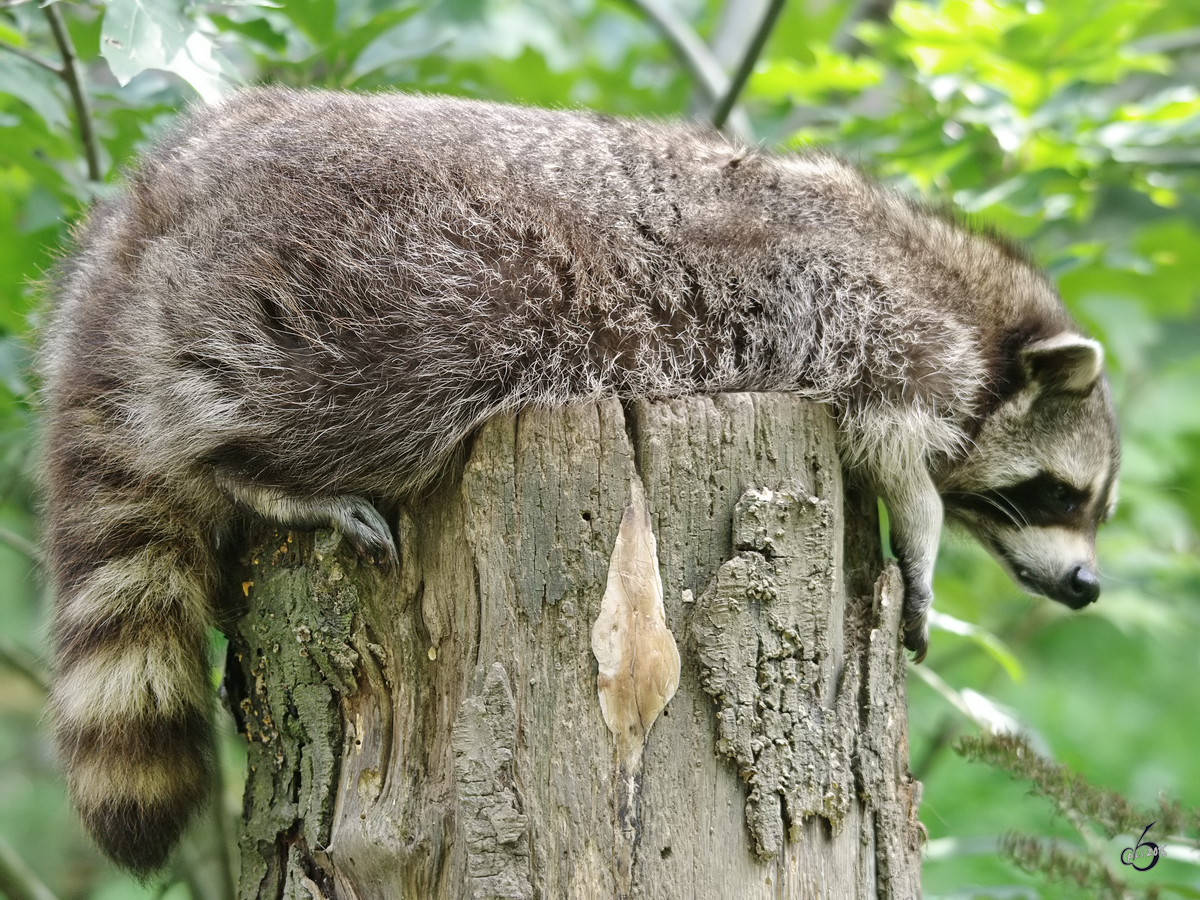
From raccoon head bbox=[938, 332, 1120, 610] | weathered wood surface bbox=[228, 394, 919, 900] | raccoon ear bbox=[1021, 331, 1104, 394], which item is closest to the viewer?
weathered wood surface bbox=[228, 394, 919, 900]

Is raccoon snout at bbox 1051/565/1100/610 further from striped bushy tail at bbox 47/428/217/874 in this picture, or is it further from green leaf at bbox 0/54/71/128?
green leaf at bbox 0/54/71/128

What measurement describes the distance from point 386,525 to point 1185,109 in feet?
10.6

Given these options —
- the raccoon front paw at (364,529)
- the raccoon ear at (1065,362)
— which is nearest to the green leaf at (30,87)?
the raccoon front paw at (364,529)

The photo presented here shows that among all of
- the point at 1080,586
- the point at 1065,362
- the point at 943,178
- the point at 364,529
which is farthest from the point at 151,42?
the point at 943,178

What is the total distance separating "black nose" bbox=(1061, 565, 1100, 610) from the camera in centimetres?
399

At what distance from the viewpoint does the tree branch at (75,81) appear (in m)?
3.46

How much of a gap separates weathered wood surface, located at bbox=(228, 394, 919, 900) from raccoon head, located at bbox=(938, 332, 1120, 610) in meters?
→ 1.14

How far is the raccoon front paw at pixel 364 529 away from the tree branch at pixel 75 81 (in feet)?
5.53

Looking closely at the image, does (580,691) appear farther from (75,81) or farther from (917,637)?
(75,81)

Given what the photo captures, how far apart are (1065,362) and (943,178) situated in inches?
64.2

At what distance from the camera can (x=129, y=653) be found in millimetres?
3053

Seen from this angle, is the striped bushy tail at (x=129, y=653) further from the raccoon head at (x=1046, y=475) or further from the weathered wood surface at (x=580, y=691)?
the raccoon head at (x=1046, y=475)

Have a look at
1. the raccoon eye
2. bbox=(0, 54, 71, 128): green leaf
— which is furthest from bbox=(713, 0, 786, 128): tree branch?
bbox=(0, 54, 71, 128): green leaf

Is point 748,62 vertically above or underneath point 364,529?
above
